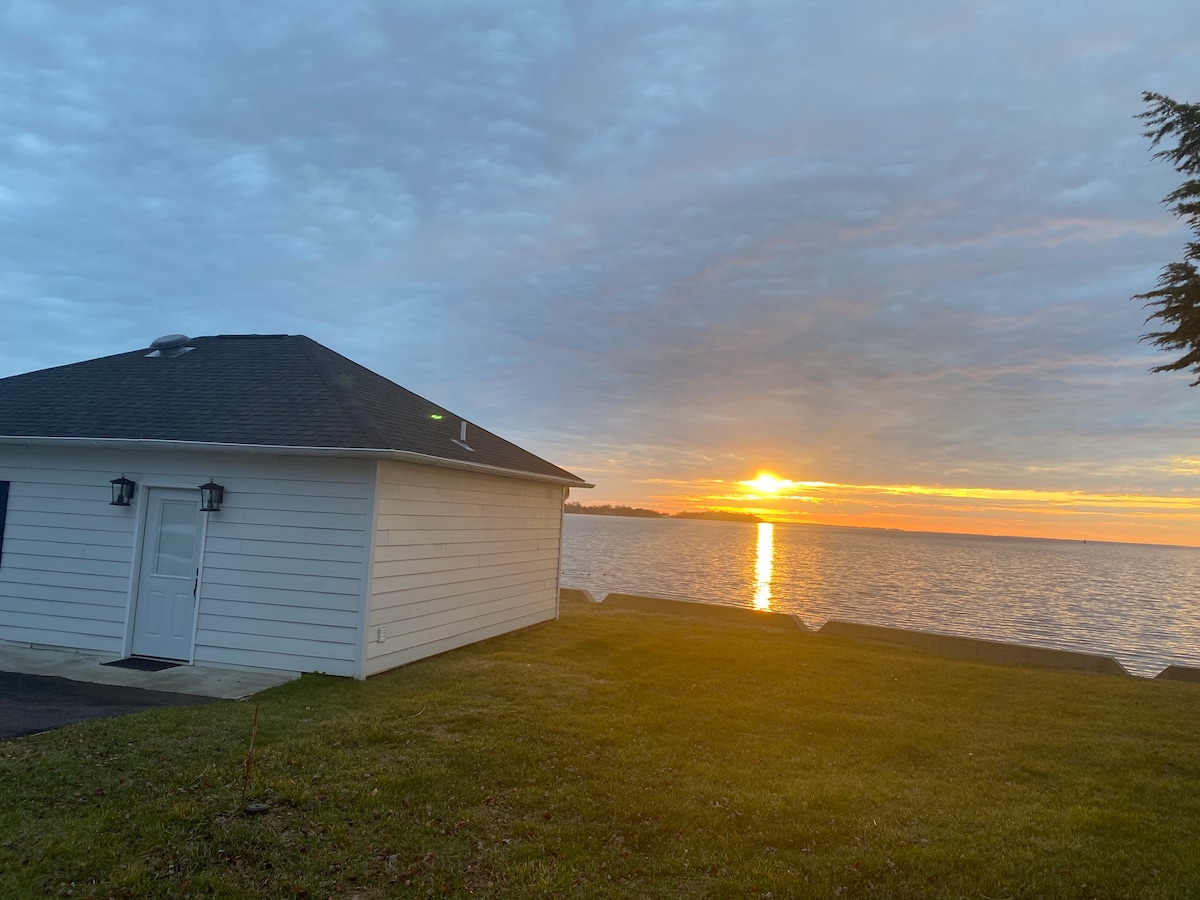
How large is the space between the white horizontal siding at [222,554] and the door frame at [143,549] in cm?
4

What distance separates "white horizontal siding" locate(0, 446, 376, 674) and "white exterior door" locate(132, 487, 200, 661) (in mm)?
175

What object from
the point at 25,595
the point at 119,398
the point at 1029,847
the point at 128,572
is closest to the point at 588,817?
the point at 1029,847

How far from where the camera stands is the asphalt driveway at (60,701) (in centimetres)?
651

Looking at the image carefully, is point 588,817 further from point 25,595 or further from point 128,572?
point 25,595

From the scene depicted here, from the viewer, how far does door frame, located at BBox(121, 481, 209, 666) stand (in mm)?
9242

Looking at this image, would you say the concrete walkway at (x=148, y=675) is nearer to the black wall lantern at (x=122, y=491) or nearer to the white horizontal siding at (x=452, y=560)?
the white horizontal siding at (x=452, y=560)

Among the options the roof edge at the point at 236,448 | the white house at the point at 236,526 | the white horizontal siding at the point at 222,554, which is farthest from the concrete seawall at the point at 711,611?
the white horizontal siding at the point at 222,554

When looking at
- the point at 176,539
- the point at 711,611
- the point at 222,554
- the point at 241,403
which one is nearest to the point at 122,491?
the point at 176,539

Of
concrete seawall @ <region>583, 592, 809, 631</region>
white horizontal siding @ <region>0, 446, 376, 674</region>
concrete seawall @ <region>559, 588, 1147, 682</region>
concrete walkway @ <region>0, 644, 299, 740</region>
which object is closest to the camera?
concrete walkway @ <region>0, 644, 299, 740</region>

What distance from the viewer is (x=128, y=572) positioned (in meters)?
9.48

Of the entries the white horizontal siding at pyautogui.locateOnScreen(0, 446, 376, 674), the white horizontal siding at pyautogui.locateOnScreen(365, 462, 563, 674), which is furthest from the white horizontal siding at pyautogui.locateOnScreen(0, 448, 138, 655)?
the white horizontal siding at pyautogui.locateOnScreen(365, 462, 563, 674)

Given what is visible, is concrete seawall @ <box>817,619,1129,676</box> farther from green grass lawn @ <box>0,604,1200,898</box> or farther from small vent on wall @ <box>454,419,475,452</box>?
small vent on wall @ <box>454,419,475,452</box>

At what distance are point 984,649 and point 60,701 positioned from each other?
15.3 meters

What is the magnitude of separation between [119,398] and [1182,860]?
13.1 metres
